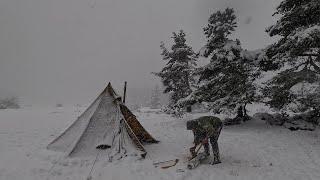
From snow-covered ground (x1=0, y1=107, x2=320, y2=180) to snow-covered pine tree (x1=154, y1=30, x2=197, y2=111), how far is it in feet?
34.6

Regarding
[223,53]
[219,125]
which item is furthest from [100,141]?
[223,53]

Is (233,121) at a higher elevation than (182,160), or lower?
higher

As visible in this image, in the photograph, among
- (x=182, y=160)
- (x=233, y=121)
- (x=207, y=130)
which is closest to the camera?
(x=207, y=130)

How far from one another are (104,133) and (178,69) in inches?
563

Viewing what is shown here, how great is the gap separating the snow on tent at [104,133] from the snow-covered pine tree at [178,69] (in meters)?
12.8

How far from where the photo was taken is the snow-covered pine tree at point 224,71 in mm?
15977

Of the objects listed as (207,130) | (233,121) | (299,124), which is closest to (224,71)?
(233,121)

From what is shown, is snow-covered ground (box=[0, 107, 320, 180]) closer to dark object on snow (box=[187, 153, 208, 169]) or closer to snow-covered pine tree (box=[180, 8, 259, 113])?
dark object on snow (box=[187, 153, 208, 169])

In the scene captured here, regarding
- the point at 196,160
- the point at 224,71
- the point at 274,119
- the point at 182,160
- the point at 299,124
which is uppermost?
the point at 224,71

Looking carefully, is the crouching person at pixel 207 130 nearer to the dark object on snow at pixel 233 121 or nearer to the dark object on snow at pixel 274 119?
the dark object on snow at pixel 274 119

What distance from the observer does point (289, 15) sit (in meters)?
13.5

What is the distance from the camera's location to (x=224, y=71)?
55.9ft

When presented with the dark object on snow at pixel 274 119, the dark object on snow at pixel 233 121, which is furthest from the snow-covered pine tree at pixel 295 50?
the dark object on snow at pixel 233 121

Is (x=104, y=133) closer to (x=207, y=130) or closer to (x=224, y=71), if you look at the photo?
(x=207, y=130)
